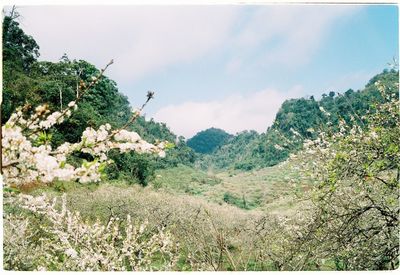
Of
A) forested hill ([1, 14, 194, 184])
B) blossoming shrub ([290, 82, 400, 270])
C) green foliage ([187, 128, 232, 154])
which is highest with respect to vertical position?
green foliage ([187, 128, 232, 154])

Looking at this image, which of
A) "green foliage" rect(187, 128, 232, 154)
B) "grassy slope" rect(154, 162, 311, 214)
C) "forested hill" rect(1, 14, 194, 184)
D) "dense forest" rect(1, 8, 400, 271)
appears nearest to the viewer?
"dense forest" rect(1, 8, 400, 271)

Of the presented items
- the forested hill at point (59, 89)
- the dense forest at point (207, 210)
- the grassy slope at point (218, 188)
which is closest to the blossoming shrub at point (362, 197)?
the dense forest at point (207, 210)

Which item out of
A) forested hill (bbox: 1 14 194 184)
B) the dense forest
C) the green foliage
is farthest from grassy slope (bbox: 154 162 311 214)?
the green foliage

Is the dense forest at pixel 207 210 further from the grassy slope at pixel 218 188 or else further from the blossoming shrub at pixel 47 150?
the grassy slope at pixel 218 188

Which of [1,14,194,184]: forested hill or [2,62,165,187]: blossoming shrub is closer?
[2,62,165,187]: blossoming shrub

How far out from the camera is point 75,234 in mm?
4773

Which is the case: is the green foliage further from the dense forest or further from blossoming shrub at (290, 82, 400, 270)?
blossoming shrub at (290, 82, 400, 270)

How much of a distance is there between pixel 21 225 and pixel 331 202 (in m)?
→ 3.71

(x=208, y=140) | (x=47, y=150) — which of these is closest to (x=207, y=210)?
(x=47, y=150)

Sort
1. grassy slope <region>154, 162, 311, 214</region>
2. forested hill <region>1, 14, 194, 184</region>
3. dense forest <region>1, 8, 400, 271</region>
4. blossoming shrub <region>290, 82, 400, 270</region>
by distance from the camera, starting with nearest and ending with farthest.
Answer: dense forest <region>1, 8, 400, 271</region>
blossoming shrub <region>290, 82, 400, 270</region>
forested hill <region>1, 14, 194, 184</region>
grassy slope <region>154, 162, 311, 214</region>

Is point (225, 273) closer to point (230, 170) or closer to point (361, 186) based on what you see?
point (361, 186)

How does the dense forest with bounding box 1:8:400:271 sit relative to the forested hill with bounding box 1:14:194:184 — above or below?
below

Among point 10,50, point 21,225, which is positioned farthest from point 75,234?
point 10,50

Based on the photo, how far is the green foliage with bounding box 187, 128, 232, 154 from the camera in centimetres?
5381
